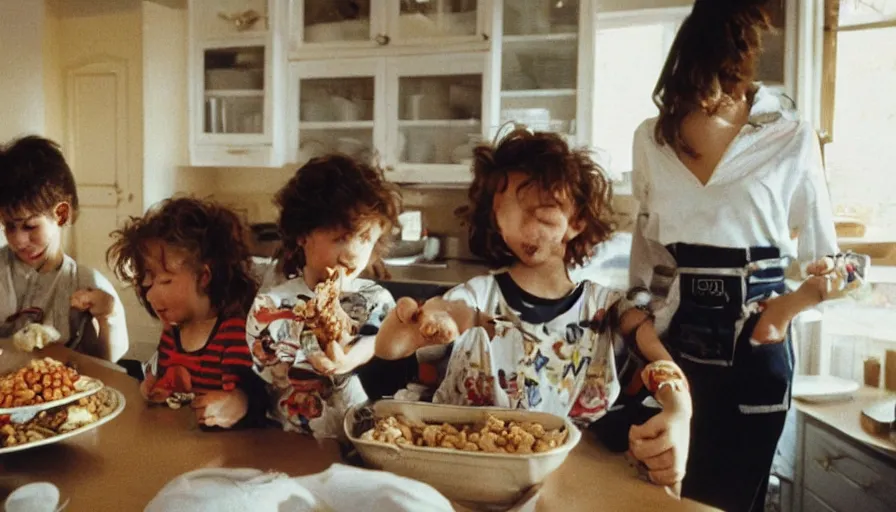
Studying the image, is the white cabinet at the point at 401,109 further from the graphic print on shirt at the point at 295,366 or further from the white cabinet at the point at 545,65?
the graphic print on shirt at the point at 295,366

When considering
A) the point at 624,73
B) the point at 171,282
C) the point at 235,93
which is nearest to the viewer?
the point at 171,282

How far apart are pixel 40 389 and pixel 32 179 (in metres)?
0.54

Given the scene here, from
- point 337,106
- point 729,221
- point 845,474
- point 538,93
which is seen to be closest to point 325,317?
point 729,221

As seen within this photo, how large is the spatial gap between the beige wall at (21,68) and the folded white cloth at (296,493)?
6.62ft

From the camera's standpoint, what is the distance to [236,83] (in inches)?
97.1

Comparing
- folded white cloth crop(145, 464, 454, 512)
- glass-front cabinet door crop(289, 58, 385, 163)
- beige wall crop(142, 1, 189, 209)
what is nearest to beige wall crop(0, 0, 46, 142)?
beige wall crop(142, 1, 189, 209)

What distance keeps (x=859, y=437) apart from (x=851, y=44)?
0.87 m

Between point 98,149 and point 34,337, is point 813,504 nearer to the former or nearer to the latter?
point 34,337

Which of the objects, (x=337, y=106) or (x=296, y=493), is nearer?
(x=296, y=493)

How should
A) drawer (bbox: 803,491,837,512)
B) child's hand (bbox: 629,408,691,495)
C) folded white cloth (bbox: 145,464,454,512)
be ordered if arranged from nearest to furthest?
folded white cloth (bbox: 145,464,454,512) < child's hand (bbox: 629,408,691,495) < drawer (bbox: 803,491,837,512)

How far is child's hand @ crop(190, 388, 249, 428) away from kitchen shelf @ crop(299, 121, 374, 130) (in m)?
1.64

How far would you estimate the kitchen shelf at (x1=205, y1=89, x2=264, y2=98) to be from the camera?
8.02 ft

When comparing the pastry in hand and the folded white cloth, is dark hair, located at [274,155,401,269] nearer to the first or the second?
the folded white cloth

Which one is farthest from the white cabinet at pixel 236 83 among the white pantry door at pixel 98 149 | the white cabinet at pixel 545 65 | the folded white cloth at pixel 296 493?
the folded white cloth at pixel 296 493
